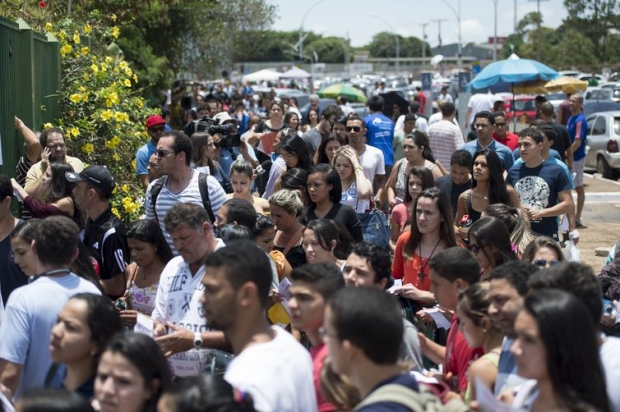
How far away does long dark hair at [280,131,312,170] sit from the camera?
980 cm

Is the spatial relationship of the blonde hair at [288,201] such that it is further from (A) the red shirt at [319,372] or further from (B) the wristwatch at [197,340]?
(A) the red shirt at [319,372]

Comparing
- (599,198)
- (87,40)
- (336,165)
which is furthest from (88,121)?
(599,198)

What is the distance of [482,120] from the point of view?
11.1 meters

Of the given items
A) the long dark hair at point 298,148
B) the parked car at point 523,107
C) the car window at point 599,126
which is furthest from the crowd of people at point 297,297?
the parked car at point 523,107

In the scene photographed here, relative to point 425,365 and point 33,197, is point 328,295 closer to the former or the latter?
point 425,365

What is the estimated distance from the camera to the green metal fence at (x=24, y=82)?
8.95 metres

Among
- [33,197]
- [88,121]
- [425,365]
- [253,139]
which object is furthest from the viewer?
[253,139]

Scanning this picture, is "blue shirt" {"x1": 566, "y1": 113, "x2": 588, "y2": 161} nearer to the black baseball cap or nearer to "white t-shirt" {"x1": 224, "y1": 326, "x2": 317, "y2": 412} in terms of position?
the black baseball cap

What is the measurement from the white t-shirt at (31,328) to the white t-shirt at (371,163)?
20.6 feet

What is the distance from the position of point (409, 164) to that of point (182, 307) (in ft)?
17.5

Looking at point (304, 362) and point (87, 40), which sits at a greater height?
point (87, 40)

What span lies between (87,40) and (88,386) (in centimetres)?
888

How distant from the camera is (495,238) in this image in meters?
6.40

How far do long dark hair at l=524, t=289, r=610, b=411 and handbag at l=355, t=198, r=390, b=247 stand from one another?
5257 millimetres
